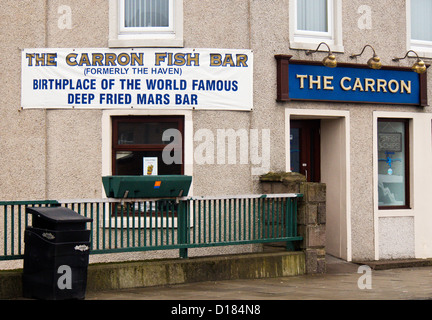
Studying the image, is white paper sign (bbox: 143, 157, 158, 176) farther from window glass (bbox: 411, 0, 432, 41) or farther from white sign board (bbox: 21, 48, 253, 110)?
window glass (bbox: 411, 0, 432, 41)

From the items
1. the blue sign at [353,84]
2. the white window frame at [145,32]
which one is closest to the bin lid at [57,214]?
the white window frame at [145,32]

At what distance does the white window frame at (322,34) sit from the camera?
13.4m

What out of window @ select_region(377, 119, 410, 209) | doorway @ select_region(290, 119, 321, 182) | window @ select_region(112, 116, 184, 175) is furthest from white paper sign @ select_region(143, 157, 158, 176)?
window @ select_region(377, 119, 410, 209)

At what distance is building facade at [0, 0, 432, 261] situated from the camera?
12398mm

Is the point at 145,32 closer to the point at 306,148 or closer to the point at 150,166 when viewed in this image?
the point at 150,166

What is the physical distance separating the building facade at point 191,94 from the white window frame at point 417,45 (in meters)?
0.93

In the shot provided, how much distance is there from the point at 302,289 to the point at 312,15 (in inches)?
222

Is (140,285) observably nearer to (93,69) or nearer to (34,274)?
(34,274)

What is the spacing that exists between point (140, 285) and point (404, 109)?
6.64 meters

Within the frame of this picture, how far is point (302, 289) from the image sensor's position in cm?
1030

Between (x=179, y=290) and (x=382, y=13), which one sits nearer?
(x=179, y=290)

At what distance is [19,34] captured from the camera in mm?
12453

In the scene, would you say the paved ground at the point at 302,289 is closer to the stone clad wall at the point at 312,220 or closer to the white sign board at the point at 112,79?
the stone clad wall at the point at 312,220
